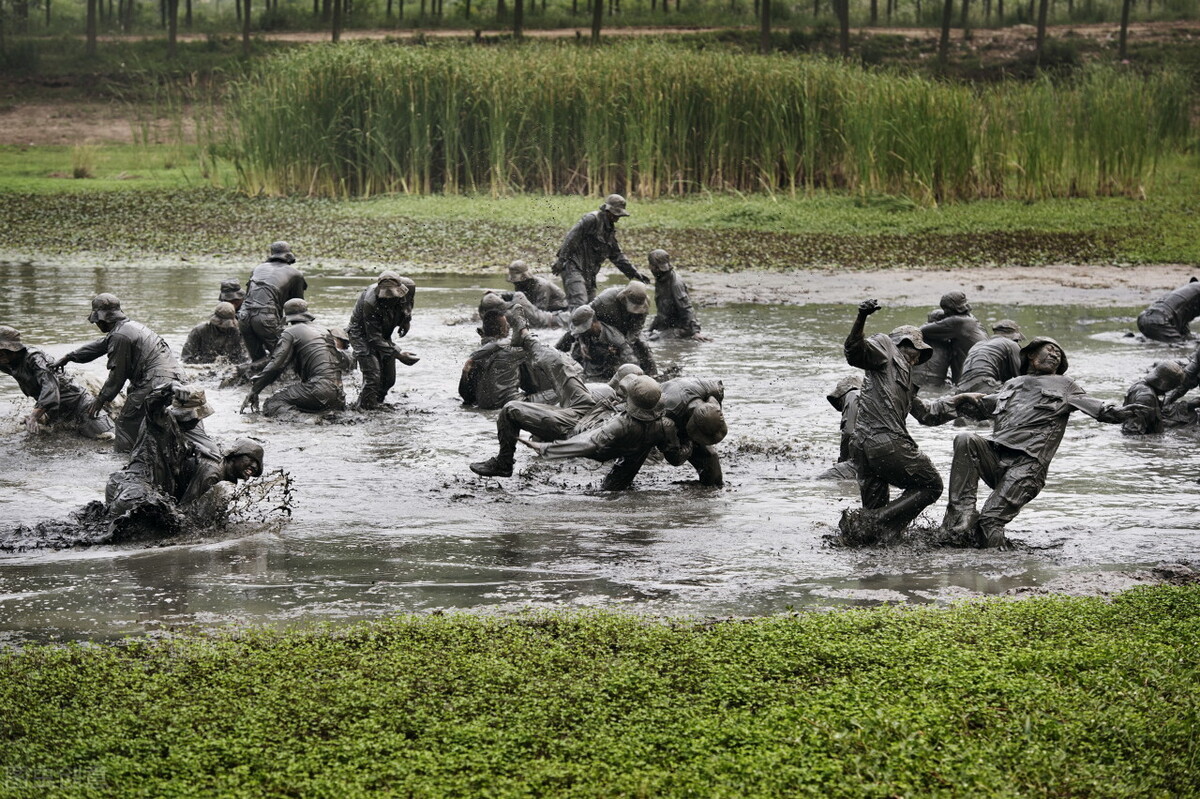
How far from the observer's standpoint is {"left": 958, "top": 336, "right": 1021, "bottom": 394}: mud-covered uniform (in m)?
13.2

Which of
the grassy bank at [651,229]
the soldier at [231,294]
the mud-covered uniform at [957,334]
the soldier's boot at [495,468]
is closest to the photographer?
the soldier's boot at [495,468]

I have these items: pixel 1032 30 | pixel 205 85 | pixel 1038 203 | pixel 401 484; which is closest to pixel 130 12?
pixel 205 85

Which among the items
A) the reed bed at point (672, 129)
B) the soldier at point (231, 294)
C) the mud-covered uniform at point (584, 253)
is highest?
the reed bed at point (672, 129)

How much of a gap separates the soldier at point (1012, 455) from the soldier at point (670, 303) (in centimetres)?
797

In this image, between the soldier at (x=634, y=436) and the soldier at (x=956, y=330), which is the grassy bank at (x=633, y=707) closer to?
the soldier at (x=634, y=436)

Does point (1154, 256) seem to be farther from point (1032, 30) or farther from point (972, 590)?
point (1032, 30)

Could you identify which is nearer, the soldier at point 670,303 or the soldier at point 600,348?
the soldier at point 600,348

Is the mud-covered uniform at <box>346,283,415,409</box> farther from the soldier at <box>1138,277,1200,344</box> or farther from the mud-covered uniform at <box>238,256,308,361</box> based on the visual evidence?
the soldier at <box>1138,277,1200,344</box>

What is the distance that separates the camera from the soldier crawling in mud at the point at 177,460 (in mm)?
9625

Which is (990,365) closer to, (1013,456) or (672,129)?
(1013,456)

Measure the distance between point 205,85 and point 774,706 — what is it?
147 feet

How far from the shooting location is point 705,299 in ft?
67.1

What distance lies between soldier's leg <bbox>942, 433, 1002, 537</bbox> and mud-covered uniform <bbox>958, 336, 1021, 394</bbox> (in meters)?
3.81

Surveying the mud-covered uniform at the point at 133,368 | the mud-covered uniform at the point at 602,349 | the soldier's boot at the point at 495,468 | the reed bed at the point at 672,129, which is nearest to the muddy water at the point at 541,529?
the soldier's boot at the point at 495,468
